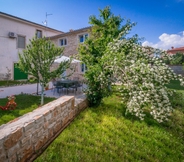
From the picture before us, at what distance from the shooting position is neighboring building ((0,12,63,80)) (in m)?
15.6

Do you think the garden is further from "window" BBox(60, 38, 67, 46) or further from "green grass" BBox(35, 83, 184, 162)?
"window" BBox(60, 38, 67, 46)

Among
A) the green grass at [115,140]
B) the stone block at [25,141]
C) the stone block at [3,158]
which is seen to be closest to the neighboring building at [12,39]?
the green grass at [115,140]

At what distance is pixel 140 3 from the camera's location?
1244cm

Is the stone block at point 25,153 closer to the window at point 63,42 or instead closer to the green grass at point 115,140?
the green grass at point 115,140

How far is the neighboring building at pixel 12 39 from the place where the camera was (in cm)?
1560

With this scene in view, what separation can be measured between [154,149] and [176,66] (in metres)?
24.0

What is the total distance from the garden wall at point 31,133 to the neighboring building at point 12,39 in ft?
43.8

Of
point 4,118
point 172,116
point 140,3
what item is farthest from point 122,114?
point 140,3

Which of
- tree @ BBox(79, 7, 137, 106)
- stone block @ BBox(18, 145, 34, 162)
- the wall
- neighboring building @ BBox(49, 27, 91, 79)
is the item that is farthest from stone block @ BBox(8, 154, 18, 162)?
the wall

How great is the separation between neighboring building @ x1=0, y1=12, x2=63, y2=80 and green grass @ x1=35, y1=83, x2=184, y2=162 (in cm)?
1351

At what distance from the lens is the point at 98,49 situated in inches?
293

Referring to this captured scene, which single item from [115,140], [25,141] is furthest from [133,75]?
[25,141]

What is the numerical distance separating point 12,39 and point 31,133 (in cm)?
1762

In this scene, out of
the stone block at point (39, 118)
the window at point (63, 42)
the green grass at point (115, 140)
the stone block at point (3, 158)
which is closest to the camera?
the stone block at point (3, 158)
